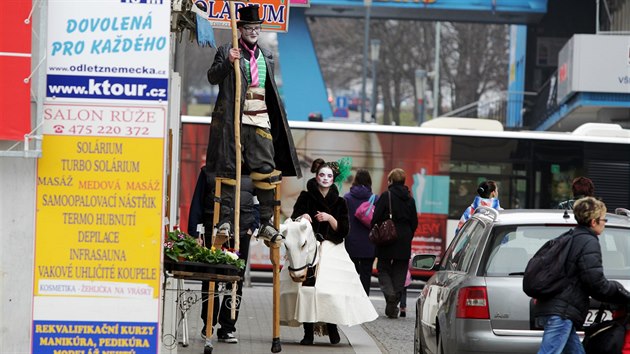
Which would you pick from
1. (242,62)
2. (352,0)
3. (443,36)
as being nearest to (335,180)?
(242,62)

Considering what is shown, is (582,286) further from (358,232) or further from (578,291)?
(358,232)

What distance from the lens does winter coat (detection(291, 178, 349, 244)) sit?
41.8 feet

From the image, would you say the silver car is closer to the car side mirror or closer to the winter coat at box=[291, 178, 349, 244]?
the car side mirror

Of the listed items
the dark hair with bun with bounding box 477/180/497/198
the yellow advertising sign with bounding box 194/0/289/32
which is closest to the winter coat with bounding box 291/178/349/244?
the yellow advertising sign with bounding box 194/0/289/32

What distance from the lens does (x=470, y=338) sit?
8602 mm

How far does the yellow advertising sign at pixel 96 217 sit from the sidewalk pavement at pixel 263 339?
426 centimetres

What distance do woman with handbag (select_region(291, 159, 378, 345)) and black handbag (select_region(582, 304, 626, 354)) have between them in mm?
4657

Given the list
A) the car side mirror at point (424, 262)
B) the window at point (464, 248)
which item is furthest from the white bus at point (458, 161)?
the window at point (464, 248)

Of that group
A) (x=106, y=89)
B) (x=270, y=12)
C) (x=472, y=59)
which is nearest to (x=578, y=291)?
(x=106, y=89)

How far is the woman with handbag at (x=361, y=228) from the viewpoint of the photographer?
16797mm

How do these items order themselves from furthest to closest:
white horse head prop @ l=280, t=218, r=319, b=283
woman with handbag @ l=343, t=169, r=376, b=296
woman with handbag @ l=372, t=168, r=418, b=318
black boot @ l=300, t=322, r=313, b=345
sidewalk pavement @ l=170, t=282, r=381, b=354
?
woman with handbag @ l=343, t=169, r=376, b=296 → woman with handbag @ l=372, t=168, r=418, b=318 → black boot @ l=300, t=322, r=313, b=345 → sidewalk pavement @ l=170, t=282, r=381, b=354 → white horse head prop @ l=280, t=218, r=319, b=283

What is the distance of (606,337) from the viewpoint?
7855mm

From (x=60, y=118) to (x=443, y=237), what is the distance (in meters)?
17.1

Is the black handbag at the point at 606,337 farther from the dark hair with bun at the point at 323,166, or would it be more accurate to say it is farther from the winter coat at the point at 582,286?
the dark hair with bun at the point at 323,166
